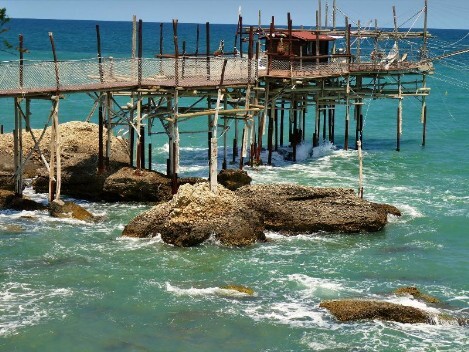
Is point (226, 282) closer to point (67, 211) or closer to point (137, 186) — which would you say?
point (67, 211)

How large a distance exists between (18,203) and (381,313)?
1553 cm

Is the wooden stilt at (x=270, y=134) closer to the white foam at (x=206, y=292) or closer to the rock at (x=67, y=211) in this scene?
the rock at (x=67, y=211)

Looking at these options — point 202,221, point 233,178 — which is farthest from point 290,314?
point 233,178

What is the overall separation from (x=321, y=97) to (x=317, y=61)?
243 cm

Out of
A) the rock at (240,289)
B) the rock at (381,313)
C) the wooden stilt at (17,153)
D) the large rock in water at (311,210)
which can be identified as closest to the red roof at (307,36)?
the wooden stilt at (17,153)

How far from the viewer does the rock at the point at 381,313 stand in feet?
74.3

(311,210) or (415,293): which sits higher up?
(311,210)

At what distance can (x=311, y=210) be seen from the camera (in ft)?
101

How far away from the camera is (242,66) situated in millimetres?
39969

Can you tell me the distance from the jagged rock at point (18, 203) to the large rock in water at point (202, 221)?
5.55 metres

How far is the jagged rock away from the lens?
109ft

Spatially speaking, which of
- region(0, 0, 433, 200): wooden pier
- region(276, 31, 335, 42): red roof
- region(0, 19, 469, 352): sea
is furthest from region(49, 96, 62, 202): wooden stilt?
region(276, 31, 335, 42): red roof

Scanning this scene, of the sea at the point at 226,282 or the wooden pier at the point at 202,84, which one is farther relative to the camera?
the wooden pier at the point at 202,84

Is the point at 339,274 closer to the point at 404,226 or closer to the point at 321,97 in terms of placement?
the point at 404,226
